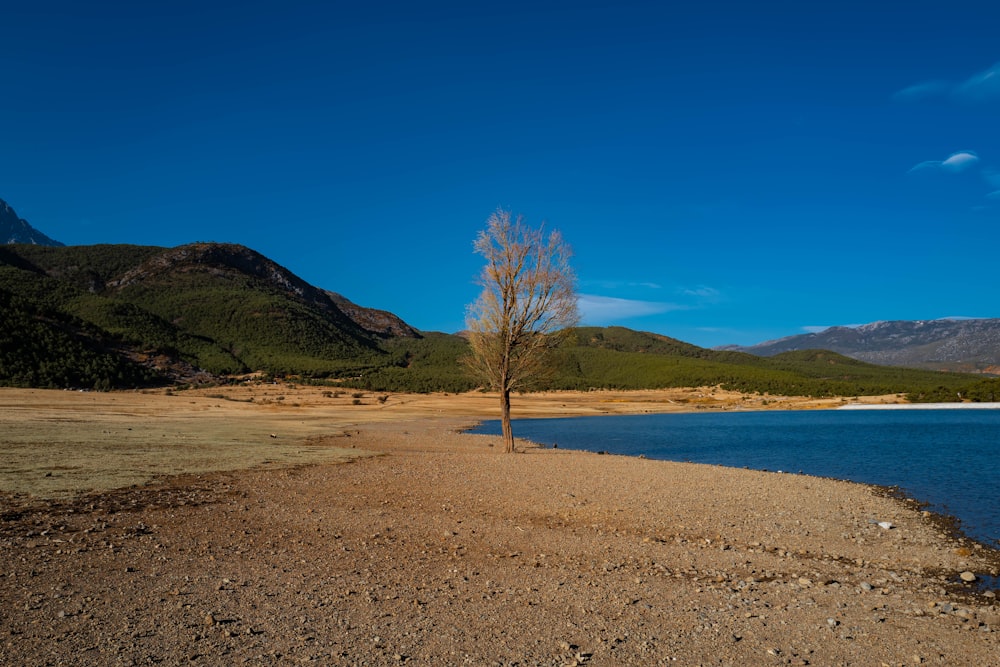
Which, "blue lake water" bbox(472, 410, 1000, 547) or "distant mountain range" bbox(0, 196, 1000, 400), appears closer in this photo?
"blue lake water" bbox(472, 410, 1000, 547)

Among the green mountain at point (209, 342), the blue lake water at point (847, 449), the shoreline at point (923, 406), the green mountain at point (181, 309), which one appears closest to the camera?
the blue lake water at point (847, 449)

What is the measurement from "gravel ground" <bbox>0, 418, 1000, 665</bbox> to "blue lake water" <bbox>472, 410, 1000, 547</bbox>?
150 inches

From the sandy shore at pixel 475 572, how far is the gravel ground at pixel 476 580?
43 mm

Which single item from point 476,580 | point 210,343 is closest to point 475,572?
point 476,580

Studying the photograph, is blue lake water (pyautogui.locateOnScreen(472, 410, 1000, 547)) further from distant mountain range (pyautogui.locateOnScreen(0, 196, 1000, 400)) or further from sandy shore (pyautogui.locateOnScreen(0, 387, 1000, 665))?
distant mountain range (pyautogui.locateOnScreen(0, 196, 1000, 400))

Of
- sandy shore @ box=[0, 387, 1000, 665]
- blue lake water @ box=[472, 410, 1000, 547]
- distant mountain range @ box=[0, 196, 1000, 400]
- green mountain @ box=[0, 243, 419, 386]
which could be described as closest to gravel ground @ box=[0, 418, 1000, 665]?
sandy shore @ box=[0, 387, 1000, 665]

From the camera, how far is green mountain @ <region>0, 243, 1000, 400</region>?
213ft

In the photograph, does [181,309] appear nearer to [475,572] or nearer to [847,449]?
[847,449]

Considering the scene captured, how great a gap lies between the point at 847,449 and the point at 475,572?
3160 cm

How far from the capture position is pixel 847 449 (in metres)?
33.8

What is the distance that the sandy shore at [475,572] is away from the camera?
6.74 meters

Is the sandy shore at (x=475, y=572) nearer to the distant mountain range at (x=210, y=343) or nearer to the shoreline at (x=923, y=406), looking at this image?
the distant mountain range at (x=210, y=343)

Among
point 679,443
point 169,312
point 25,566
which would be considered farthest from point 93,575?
point 169,312

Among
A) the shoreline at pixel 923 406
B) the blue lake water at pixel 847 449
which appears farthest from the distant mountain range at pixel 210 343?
the blue lake water at pixel 847 449
